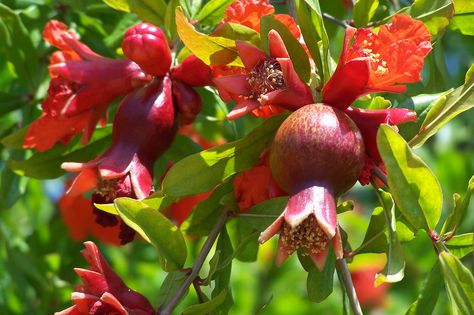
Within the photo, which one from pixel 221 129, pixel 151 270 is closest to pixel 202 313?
pixel 221 129

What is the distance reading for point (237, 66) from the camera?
4.54 feet

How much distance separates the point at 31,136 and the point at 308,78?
0.55 meters

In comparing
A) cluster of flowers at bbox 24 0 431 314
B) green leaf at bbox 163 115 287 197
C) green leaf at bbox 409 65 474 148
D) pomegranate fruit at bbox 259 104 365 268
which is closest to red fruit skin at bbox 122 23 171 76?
cluster of flowers at bbox 24 0 431 314

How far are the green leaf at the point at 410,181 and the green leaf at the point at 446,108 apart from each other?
102mm

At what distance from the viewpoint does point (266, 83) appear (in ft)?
4.22

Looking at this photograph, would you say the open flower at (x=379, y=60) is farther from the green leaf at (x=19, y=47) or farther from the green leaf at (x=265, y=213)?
the green leaf at (x=19, y=47)

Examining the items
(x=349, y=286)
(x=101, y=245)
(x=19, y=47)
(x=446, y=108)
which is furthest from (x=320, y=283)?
(x=101, y=245)

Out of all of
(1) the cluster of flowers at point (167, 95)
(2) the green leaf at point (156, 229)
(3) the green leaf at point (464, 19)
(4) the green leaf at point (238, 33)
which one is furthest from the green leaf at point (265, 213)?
(3) the green leaf at point (464, 19)

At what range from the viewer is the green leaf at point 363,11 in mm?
1465

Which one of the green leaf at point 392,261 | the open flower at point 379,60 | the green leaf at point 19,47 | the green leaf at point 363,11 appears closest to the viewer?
the green leaf at point 392,261

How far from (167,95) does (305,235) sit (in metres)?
0.40

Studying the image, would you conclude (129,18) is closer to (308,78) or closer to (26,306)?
(308,78)

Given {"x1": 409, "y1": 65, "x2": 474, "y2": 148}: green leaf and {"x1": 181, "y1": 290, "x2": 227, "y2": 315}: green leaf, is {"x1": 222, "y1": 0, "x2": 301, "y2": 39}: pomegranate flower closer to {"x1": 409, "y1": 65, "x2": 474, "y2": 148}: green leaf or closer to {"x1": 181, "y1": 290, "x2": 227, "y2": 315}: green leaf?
{"x1": 409, "y1": 65, "x2": 474, "y2": 148}: green leaf

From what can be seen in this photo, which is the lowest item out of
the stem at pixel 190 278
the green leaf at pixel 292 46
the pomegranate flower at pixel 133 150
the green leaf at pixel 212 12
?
the stem at pixel 190 278
